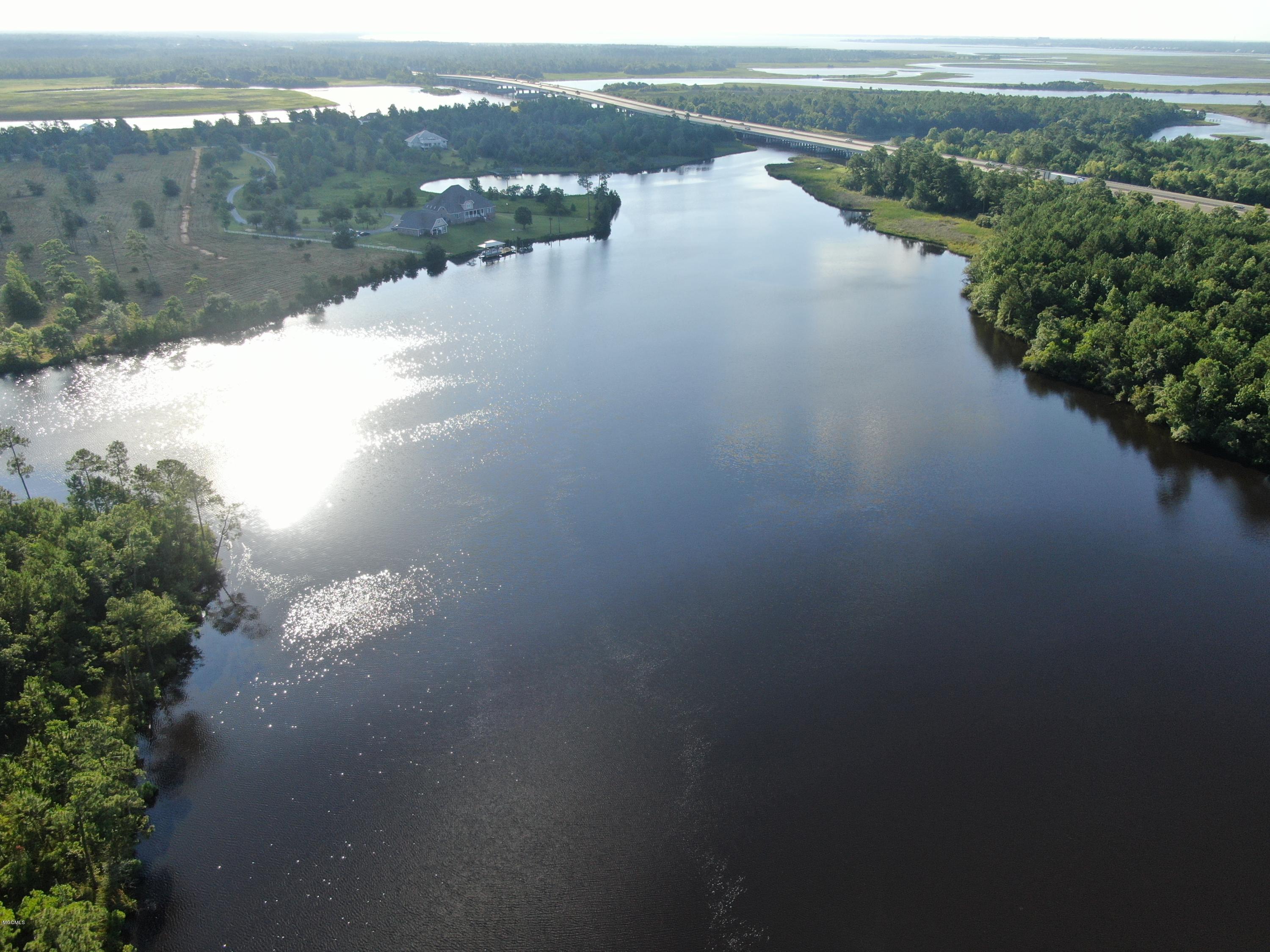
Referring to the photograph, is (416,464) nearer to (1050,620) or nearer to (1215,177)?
(1050,620)

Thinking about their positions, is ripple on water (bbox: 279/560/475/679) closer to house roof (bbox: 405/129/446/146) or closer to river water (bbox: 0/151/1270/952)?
river water (bbox: 0/151/1270/952)

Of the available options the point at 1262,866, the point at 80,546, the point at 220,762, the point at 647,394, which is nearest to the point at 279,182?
the point at 647,394

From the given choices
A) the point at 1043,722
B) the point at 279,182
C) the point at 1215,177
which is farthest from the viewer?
the point at 279,182

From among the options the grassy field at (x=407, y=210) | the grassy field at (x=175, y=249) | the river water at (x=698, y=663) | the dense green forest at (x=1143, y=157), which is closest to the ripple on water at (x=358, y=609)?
the river water at (x=698, y=663)

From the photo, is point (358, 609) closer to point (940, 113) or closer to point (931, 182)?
point (931, 182)

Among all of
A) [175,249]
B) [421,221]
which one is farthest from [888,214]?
[175,249]

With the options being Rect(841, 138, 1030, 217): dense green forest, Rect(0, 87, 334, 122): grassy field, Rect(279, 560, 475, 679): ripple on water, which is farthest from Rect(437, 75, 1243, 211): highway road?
Rect(279, 560, 475, 679): ripple on water
